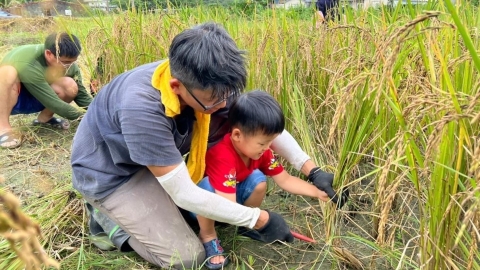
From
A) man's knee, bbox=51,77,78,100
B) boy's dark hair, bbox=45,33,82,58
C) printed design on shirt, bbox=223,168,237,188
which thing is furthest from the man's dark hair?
man's knee, bbox=51,77,78,100

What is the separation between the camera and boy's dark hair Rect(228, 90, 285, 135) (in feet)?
5.36

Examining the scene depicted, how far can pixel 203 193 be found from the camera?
1609mm

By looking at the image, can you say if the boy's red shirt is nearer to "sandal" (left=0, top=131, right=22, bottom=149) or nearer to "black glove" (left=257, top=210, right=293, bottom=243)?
"black glove" (left=257, top=210, right=293, bottom=243)

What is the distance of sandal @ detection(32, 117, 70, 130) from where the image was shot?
3.52 meters

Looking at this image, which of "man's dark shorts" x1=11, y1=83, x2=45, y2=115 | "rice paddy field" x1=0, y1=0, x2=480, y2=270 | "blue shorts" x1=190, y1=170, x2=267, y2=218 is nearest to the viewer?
"rice paddy field" x1=0, y1=0, x2=480, y2=270

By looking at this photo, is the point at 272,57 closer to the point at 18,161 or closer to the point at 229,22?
the point at 229,22

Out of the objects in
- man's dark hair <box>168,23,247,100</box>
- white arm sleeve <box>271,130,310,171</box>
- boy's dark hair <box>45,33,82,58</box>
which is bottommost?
white arm sleeve <box>271,130,310,171</box>

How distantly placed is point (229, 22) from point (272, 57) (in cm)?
92

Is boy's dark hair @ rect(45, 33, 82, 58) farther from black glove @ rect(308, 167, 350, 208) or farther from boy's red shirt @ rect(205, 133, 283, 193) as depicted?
black glove @ rect(308, 167, 350, 208)

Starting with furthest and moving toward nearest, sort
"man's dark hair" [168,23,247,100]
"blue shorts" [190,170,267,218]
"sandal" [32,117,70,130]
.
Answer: "sandal" [32,117,70,130], "blue shorts" [190,170,267,218], "man's dark hair" [168,23,247,100]

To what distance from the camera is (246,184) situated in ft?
6.37

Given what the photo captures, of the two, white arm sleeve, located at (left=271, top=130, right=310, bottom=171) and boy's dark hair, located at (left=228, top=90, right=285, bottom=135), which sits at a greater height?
boy's dark hair, located at (left=228, top=90, right=285, bottom=135)

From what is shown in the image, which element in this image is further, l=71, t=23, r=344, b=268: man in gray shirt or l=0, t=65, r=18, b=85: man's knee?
l=0, t=65, r=18, b=85: man's knee

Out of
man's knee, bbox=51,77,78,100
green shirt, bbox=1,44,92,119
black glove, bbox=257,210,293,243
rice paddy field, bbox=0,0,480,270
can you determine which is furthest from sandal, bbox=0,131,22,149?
black glove, bbox=257,210,293,243
